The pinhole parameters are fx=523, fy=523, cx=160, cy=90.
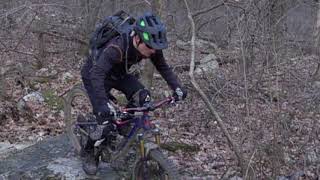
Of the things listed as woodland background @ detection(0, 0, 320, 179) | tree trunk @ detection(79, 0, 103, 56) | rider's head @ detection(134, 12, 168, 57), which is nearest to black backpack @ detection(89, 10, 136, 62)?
rider's head @ detection(134, 12, 168, 57)

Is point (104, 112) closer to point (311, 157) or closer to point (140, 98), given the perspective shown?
point (140, 98)

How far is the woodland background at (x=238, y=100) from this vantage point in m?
5.64

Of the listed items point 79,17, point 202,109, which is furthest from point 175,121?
point 79,17

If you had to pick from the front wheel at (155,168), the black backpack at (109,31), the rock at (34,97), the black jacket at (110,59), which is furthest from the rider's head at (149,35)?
the rock at (34,97)

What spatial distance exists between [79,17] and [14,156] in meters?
7.04

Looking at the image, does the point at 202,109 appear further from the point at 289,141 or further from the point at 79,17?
the point at 79,17

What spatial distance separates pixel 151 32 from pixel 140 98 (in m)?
1.07

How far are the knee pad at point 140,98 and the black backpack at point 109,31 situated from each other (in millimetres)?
619

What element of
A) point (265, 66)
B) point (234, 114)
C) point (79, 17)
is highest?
point (79, 17)

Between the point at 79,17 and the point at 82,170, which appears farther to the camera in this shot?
the point at 79,17

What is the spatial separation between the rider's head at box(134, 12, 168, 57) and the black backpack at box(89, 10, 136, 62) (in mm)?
304

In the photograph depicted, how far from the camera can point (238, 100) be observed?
5.84m

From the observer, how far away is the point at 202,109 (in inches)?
331

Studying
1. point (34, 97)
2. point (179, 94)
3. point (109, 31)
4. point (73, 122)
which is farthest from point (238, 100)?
point (34, 97)
